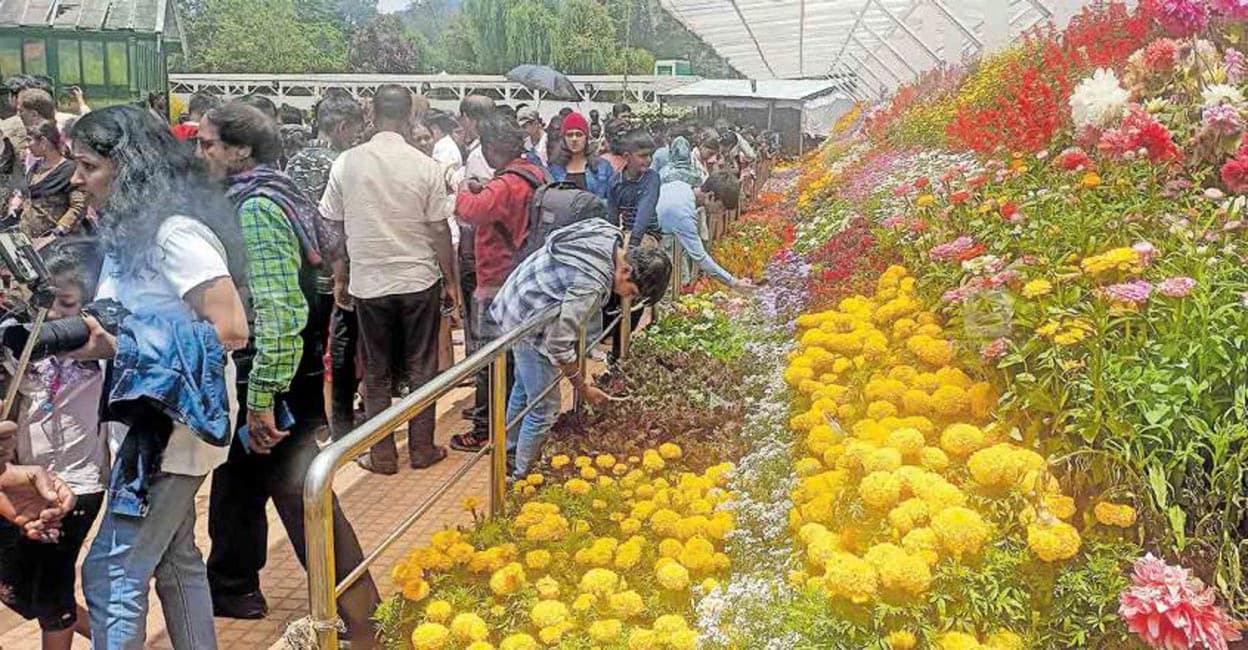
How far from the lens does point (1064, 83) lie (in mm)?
6438

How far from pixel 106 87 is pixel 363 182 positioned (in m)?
14.9

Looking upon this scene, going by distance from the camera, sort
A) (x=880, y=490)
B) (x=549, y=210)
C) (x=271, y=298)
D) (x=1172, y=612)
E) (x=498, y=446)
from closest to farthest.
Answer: (x=1172, y=612), (x=880, y=490), (x=271, y=298), (x=498, y=446), (x=549, y=210)

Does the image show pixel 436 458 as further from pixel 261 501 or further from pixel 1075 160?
pixel 1075 160

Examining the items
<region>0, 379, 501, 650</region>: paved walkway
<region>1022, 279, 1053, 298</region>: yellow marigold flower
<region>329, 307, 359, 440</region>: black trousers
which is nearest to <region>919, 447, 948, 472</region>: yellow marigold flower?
<region>1022, 279, 1053, 298</region>: yellow marigold flower

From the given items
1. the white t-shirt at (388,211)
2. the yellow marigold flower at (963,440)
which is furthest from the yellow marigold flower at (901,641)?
the white t-shirt at (388,211)

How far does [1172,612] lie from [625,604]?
3.81 feet

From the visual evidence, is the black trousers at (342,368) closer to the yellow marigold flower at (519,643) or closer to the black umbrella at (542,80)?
the yellow marigold flower at (519,643)

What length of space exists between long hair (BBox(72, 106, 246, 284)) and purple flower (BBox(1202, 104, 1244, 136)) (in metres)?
3.35

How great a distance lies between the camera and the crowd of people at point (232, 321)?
2.58 m

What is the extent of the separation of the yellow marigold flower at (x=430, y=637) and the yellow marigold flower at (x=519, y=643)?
0.15 metres

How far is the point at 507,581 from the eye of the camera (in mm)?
2635

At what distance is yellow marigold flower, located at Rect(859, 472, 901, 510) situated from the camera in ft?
7.55

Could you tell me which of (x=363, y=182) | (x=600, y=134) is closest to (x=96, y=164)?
(x=363, y=182)

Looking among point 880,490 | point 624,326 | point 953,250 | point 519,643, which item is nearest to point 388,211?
point 624,326
